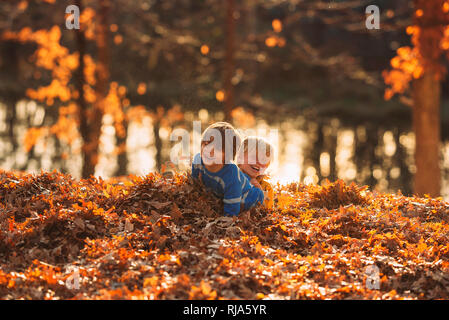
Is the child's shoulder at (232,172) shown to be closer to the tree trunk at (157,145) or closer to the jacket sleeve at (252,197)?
the jacket sleeve at (252,197)

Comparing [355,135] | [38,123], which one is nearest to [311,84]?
[355,135]

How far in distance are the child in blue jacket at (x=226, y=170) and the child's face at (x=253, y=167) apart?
217 millimetres

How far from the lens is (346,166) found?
24.0 metres

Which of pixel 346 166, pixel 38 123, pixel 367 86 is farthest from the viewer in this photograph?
pixel 367 86

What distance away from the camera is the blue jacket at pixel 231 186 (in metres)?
5.68

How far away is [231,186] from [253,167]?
0.62m

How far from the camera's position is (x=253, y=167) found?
6.21 m

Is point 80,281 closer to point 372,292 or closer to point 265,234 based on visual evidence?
point 265,234
